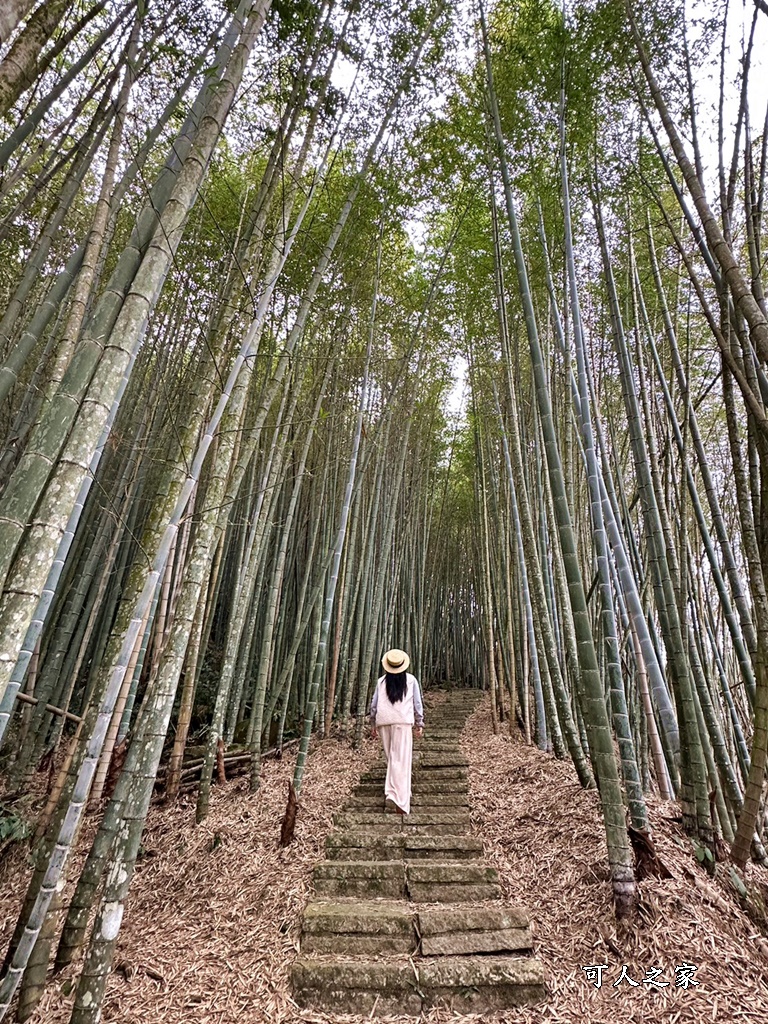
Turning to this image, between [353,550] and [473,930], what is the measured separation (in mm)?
3047

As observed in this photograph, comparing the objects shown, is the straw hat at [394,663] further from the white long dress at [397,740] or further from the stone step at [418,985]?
the stone step at [418,985]

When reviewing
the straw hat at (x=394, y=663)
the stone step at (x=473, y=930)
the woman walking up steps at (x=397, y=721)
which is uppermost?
the straw hat at (x=394, y=663)

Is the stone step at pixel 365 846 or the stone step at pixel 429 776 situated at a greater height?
the stone step at pixel 429 776

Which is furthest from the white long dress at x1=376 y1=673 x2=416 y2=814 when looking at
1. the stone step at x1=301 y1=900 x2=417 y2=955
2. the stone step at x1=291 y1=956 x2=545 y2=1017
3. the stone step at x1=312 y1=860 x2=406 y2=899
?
the stone step at x1=291 y1=956 x2=545 y2=1017

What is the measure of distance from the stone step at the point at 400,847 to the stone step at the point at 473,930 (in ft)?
1.49

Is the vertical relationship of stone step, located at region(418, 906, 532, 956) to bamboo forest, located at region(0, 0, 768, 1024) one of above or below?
below

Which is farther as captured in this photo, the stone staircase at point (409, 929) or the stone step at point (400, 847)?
the stone step at point (400, 847)

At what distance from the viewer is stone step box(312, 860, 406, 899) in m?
2.17

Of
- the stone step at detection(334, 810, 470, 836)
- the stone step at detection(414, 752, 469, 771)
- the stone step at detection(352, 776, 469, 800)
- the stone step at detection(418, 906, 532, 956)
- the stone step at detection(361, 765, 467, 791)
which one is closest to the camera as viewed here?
the stone step at detection(418, 906, 532, 956)

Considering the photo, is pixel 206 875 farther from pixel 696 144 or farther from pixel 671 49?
pixel 671 49

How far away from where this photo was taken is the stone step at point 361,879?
2.17m

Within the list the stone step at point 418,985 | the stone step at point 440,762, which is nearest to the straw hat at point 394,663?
the stone step at point 440,762

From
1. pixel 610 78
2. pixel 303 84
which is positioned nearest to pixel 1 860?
pixel 303 84

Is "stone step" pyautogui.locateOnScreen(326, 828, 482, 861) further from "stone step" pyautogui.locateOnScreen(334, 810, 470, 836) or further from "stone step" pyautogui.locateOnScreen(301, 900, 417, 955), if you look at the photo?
"stone step" pyautogui.locateOnScreen(301, 900, 417, 955)
